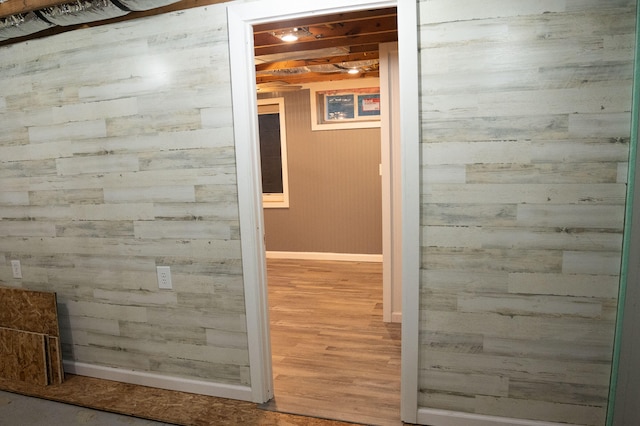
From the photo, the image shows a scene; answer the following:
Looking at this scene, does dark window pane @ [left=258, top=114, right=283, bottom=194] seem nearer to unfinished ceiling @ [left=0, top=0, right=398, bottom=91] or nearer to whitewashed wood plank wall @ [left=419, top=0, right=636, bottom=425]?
unfinished ceiling @ [left=0, top=0, right=398, bottom=91]

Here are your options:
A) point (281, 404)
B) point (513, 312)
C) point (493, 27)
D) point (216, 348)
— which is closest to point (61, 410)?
point (216, 348)

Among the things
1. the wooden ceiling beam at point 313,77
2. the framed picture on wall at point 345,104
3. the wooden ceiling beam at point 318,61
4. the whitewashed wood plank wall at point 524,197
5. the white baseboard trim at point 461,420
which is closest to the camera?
the whitewashed wood plank wall at point 524,197

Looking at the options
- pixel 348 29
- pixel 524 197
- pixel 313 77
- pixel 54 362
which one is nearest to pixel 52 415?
pixel 54 362

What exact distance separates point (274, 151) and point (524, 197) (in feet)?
14.1

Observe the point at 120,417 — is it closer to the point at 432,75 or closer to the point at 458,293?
the point at 458,293

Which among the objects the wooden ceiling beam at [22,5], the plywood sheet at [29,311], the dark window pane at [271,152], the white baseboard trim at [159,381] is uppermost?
the wooden ceiling beam at [22,5]

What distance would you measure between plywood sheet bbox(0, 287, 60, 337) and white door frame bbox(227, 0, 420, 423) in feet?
4.57

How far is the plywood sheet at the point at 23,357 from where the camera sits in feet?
9.12

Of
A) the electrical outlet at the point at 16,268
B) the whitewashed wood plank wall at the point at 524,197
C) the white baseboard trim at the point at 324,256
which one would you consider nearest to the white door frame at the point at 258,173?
the whitewashed wood plank wall at the point at 524,197

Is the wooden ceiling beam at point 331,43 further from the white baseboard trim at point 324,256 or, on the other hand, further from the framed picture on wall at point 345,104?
the white baseboard trim at point 324,256

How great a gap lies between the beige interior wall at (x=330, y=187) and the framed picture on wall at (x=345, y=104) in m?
0.09

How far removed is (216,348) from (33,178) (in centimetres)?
167

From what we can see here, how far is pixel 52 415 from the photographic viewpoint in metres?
2.48

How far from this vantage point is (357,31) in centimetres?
318
